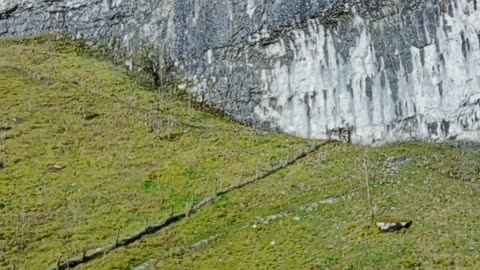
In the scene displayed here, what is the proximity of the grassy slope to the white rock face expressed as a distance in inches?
86.5

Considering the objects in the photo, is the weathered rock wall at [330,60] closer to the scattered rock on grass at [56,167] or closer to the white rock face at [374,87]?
the white rock face at [374,87]

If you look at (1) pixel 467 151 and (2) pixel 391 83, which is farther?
(2) pixel 391 83

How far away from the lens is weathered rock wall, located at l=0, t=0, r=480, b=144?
133 ft

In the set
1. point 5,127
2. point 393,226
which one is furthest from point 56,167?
point 393,226

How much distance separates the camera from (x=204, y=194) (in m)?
34.4

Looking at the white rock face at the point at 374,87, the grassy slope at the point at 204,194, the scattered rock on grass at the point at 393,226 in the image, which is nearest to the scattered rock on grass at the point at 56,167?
the grassy slope at the point at 204,194

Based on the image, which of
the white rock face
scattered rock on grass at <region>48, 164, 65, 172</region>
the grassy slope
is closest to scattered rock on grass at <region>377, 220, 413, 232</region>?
the grassy slope

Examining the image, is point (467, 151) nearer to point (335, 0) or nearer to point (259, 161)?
point (259, 161)

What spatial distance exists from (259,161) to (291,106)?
9.89 m

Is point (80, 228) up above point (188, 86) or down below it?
below

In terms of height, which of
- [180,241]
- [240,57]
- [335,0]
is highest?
[335,0]

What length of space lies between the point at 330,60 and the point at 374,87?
404 cm

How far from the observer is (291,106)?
47.4m

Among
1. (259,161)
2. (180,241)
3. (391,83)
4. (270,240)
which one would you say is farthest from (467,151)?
(180,241)
